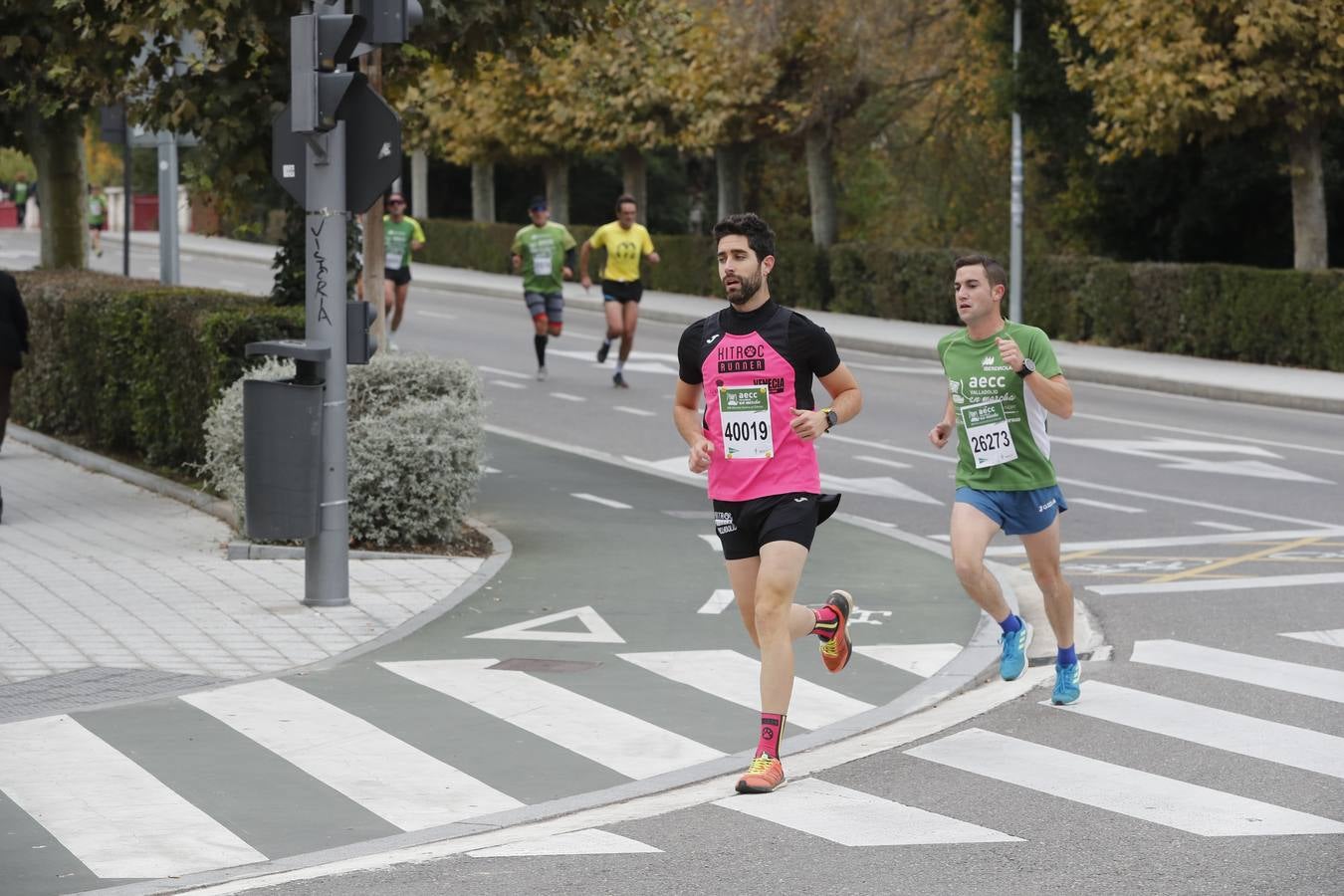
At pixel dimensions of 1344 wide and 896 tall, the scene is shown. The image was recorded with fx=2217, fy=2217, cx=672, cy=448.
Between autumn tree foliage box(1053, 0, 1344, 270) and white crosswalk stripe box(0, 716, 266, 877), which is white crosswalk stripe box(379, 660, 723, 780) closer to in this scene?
white crosswalk stripe box(0, 716, 266, 877)

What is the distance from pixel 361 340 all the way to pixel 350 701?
2653mm

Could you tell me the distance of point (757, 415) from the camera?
7.50m

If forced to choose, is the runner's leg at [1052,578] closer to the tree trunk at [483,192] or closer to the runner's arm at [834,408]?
the runner's arm at [834,408]

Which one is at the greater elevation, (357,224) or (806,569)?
(357,224)

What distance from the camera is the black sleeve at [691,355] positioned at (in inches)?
303

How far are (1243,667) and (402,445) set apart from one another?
189 inches

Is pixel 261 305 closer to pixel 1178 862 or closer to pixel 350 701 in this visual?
pixel 350 701

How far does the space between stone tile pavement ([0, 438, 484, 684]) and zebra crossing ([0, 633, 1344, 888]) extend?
72cm

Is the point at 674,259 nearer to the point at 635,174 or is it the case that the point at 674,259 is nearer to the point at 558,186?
the point at 635,174

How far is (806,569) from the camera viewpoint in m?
12.2

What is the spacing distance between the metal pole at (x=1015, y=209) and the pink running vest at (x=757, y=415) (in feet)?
76.9

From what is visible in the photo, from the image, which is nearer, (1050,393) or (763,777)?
(763,777)

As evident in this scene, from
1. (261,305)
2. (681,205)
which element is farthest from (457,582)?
(681,205)

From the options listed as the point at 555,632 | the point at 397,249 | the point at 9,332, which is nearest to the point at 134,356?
the point at 9,332
